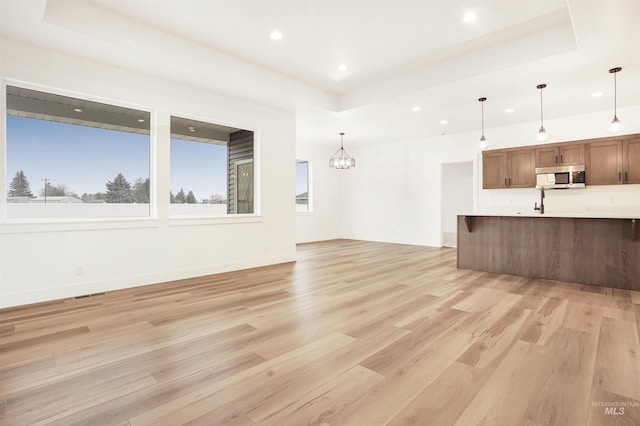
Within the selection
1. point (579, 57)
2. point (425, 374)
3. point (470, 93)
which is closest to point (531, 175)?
point (470, 93)

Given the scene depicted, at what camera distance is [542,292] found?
159 inches

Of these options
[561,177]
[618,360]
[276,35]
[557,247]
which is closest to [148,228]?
[276,35]

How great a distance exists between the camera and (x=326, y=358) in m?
2.27

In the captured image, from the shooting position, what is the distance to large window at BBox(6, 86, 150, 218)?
12.2ft

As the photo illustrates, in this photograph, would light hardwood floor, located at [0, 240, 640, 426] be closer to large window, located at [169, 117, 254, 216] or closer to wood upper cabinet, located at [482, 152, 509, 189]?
large window, located at [169, 117, 254, 216]

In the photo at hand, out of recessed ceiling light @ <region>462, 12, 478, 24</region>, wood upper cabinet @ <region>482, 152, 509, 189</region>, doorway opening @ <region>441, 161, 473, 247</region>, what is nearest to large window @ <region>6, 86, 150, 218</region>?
recessed ceiling light @ <region>462, 12, 478, 24</region>

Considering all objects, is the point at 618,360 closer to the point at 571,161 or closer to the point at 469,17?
the point at 469,17

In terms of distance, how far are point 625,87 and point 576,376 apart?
201 inches

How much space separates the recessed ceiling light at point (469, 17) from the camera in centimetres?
351

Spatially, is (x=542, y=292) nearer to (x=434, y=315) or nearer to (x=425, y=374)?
(x=434, y=315)

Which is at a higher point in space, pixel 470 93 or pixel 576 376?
pixel 470 93

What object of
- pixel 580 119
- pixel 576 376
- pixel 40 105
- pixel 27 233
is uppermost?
pixel 580 119

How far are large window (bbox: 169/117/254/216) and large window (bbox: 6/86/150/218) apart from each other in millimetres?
456

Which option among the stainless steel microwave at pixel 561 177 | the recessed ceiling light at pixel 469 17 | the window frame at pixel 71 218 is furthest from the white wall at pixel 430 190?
the window frame at pixel 71 218
